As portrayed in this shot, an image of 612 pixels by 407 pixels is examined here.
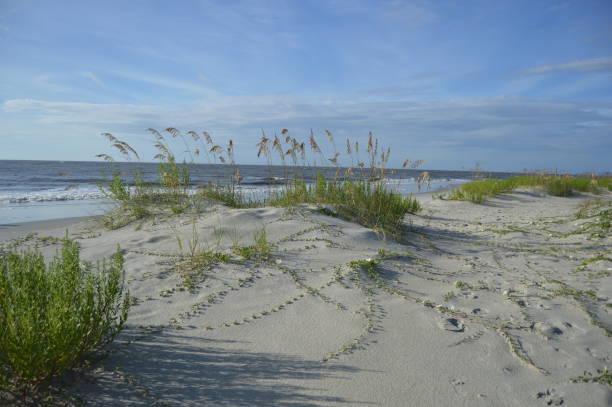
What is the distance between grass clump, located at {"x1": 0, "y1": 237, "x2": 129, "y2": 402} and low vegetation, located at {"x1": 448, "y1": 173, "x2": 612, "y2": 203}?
10761 mm

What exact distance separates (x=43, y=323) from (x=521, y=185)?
16664mm

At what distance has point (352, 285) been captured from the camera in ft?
10.6

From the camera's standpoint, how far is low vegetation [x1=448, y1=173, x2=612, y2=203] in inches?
442

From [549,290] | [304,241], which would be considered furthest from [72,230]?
[549,290]

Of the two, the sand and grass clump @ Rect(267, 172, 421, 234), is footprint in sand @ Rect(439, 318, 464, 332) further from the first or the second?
grass clump @ Rect(267, 172, 421, 234)

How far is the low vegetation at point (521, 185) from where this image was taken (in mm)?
11224

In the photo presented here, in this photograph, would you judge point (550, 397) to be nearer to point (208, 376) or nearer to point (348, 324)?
point (348, 324)

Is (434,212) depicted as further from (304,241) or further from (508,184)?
(508,184)

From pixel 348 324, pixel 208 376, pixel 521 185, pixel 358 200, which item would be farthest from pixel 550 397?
pixel 521 185

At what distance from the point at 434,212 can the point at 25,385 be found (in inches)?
336

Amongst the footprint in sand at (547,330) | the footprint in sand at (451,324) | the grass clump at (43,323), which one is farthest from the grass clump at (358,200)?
the grass clump at (43,323)

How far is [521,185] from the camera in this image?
14898mm

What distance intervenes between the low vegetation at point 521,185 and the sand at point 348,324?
21.4 ft

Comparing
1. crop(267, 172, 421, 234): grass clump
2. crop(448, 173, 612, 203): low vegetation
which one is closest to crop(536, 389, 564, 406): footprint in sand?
crop(267, 172, 421, 234): grass clump
